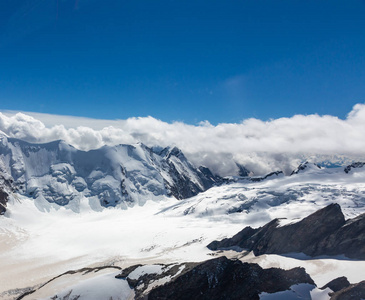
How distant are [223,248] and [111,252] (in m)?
66.8

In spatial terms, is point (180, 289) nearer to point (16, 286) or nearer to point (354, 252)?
point (354, 252)

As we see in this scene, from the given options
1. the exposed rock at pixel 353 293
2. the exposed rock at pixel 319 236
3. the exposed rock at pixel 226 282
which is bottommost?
the exposed rock at pixel 319 236

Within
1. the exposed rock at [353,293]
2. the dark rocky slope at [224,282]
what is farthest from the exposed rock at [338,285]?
the exposed rock at [353,293]

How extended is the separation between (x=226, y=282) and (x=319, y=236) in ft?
198

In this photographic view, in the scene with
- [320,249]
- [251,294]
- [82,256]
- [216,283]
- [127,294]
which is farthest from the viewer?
[82,256]

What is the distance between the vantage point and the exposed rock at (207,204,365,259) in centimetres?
9369

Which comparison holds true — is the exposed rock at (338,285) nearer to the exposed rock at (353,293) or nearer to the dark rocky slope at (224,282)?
the dark rocky slope at (224,282)

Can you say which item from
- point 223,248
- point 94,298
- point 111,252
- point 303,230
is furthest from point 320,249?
point 111,252

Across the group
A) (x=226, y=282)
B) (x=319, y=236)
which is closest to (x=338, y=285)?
(x=226, y=282)

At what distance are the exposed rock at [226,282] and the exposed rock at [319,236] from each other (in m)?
40.2

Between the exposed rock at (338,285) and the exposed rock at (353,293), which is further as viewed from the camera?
the exposed rock at (338,285)

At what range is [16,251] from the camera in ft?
566

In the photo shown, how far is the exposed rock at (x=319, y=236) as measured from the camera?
93688 millimetres

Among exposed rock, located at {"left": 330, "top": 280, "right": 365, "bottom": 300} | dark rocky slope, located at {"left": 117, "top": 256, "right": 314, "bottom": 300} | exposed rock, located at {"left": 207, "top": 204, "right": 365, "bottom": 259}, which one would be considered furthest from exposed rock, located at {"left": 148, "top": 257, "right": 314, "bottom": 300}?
exposed rock, located at {"left": 207, "top": 204, "right": 365, "bottom": 259}
